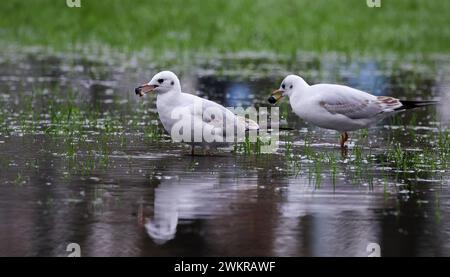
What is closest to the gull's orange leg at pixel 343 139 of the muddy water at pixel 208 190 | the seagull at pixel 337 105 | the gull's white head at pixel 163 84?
the seagull at pixel 337 105

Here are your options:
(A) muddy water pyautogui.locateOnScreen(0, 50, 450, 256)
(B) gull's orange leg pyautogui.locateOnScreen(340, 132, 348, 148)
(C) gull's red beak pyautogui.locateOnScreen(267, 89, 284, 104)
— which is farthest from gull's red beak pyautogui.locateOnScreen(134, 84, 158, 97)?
(B) gull's orange leg pyautogui.locateOnScreen(340, 132, 348, 148)

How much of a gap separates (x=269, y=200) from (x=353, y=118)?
3.63 meters

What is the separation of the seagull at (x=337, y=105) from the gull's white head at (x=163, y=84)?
124 cm

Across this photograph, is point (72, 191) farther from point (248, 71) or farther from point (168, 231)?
point (248, 71)

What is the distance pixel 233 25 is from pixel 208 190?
21.8 metres

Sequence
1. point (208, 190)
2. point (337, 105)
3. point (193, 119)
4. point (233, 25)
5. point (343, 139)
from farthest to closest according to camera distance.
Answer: point (233, 25), point (343, 139), point (337, 105), point (193, 119), point (208, 190)

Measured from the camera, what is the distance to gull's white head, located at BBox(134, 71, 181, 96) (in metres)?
13.7

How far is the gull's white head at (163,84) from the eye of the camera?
13.7m

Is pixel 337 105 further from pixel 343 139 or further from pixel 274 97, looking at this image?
pixel 274 97

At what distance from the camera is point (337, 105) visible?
46.6 feet

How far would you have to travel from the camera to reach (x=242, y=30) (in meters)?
32.1

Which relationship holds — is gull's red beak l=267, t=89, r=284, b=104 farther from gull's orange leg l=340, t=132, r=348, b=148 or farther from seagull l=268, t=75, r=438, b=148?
gull's orange leg l=340, t=132, r=348, b=148

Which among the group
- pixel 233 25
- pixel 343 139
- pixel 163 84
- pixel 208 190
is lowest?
pixel 208 190

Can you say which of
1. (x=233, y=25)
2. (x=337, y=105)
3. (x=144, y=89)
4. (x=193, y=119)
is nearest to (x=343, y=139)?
(x=337, y=105)
